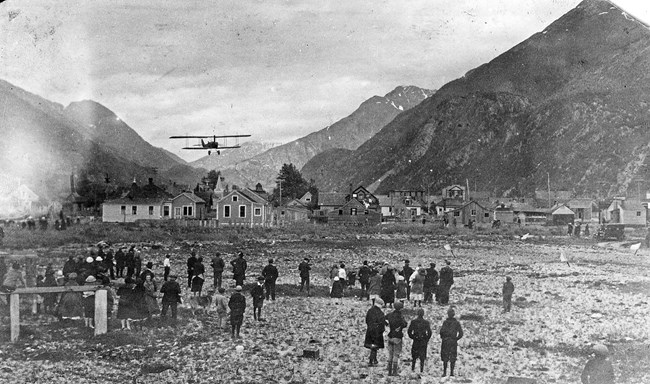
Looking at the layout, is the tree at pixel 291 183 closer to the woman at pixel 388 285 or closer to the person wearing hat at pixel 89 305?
the woman at pixel 388 285

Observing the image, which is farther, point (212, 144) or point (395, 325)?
point (212, 144)

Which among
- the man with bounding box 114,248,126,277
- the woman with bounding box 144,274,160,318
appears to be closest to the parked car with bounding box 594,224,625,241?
the man with bounding box 114,248,126,277

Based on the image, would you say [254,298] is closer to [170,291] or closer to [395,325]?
[170,291]

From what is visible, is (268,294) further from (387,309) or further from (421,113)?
(421,113)

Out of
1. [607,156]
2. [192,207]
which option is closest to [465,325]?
[192,207]

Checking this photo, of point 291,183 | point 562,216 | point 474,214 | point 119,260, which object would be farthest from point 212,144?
point 291,183

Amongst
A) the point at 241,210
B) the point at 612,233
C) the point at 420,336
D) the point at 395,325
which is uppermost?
the point at 241,210

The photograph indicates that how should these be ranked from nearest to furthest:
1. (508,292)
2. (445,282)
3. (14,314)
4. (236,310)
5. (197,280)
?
(14,314), (236,310), (508,292), (445,282), (197,280)
